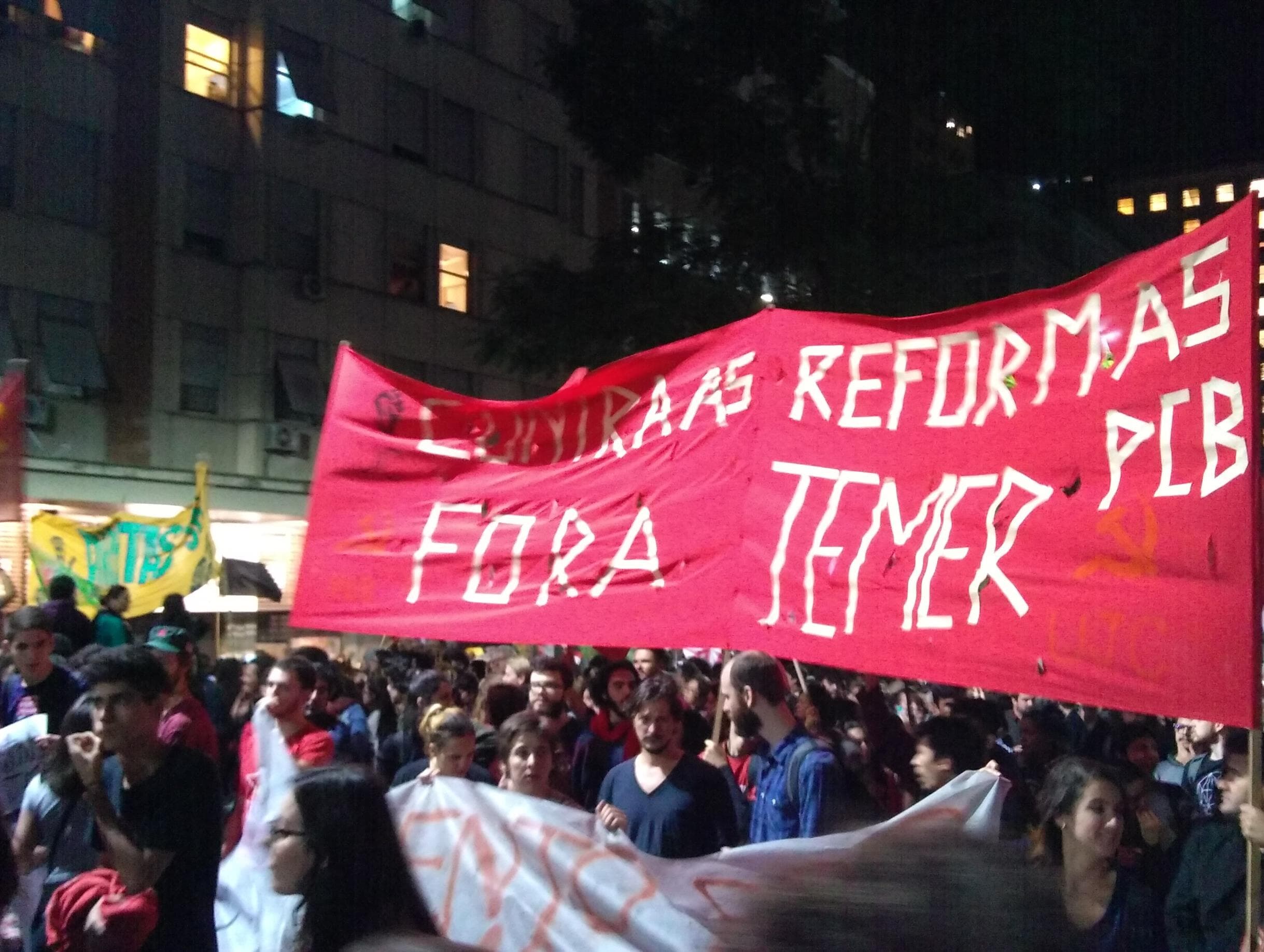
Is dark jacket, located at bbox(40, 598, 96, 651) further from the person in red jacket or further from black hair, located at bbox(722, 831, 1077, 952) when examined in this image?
black hair, located at bbox(722, 831, 1077, 952)

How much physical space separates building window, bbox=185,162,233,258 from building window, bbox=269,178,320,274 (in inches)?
30.1

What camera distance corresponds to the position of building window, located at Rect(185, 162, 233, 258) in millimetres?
22891

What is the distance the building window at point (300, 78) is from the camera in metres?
24.3

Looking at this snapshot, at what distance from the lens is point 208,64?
2334cm

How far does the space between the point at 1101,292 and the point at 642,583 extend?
1.81 m

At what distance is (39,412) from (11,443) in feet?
48.0

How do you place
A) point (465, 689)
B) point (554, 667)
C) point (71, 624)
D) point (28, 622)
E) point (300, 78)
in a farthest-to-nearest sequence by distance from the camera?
Result: point (300, 78), point (465, 689), point (71, 624), point (554, 667), point (28, 622)

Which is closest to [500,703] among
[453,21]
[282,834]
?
[282,834]

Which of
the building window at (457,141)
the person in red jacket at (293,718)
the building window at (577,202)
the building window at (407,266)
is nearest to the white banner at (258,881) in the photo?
the person in red jacket at (293,718)

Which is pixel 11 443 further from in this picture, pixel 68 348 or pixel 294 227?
pixel 294 227

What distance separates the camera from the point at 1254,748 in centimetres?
336

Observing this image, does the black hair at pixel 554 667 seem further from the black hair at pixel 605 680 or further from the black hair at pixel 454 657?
the black hair at pixel 454 657

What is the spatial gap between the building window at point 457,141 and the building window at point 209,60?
16.1 feet

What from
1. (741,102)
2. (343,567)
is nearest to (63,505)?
(741,102)
